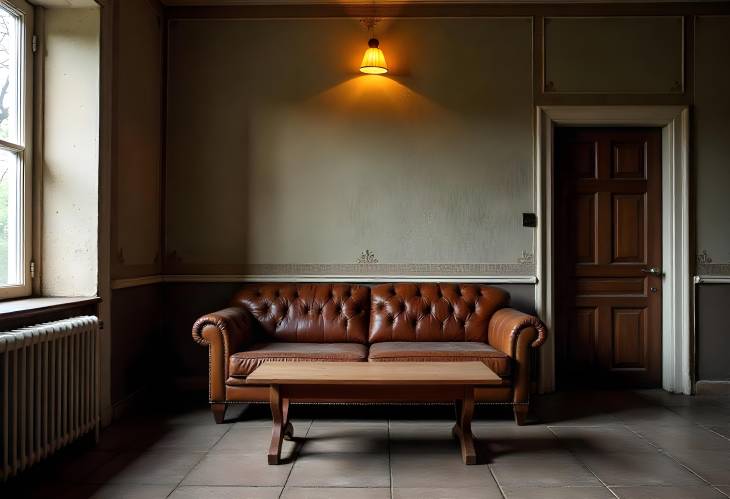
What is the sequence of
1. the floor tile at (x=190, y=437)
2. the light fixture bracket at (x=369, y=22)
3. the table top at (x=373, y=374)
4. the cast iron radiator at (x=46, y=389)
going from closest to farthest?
the cast iron radiator at (x=46, y=389)
the table top at (x=373, y=374)
the floor tile at (x=190, y=437)
the light fixture bracket at (x=369, y=22)

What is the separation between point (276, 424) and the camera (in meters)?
3.21

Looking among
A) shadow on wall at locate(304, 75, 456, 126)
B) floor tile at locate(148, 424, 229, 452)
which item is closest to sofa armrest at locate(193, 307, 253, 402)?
floor tile at locate(148, 424, 229, 452)

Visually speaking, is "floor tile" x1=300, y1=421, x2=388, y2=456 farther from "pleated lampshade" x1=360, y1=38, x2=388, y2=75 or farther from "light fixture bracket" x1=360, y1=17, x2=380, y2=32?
"light fixture bracket" x1=360, y1=17, x2=380, y2=32

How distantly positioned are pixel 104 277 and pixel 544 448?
2.72m

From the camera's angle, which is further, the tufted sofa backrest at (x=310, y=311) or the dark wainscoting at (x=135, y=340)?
the tufted sofa backrest at (x=310, y=311)

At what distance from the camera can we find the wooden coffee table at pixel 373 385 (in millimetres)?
2988

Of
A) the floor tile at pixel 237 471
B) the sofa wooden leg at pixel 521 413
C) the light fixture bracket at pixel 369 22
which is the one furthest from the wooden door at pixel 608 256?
the floor tile at pixel 237 471

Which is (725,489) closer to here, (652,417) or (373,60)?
(652,417)

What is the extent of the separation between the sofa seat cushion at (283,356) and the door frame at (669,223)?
1569 mm

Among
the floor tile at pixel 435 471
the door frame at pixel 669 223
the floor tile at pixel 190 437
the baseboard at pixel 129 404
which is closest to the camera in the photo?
the floor tile at pixel 435 471

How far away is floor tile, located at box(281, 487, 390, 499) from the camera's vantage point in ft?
8.82

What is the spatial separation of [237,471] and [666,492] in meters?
1.98

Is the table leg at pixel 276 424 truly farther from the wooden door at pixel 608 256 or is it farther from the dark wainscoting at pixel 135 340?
the wooden door at pixel 608 256

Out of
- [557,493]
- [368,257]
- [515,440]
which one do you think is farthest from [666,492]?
[368,257]
